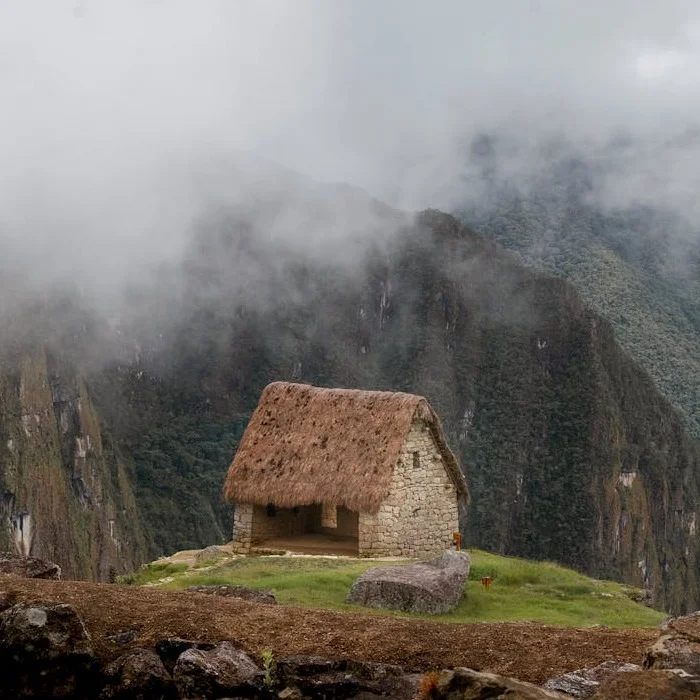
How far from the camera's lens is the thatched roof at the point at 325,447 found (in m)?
23.6

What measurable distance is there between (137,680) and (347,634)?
5.55 ft

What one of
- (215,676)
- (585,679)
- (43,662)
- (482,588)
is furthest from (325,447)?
(585,679)

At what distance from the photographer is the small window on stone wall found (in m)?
26.3

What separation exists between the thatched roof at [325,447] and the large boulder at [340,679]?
14.1m

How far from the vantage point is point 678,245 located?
582 ft

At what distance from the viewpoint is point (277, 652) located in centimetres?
923

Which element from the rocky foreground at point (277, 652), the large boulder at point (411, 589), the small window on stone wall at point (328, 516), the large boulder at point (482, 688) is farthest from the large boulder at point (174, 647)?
the small window on stone wall at point (328, 516)

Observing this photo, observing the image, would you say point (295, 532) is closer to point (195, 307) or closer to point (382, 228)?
point (195, 307)

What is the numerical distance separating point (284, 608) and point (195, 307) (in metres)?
120

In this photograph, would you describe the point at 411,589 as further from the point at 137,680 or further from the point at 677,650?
the point at 677,650

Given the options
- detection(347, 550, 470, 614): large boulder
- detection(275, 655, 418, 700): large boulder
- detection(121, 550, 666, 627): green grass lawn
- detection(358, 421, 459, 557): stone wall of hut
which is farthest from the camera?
detection(358, 421, 459, 557): stone wall of hut

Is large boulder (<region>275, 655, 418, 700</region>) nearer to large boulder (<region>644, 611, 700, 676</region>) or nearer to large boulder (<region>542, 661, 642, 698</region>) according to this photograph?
Answer: large boulder (<region>542, 661, 642, 698</region>)

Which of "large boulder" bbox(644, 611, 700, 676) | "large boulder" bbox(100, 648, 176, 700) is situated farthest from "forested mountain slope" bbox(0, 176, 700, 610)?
"large boulder" bbox(644, 611, 700, 676)

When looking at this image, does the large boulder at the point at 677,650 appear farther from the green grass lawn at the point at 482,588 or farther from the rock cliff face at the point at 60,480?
the rock cliff face at the point at 60,480
